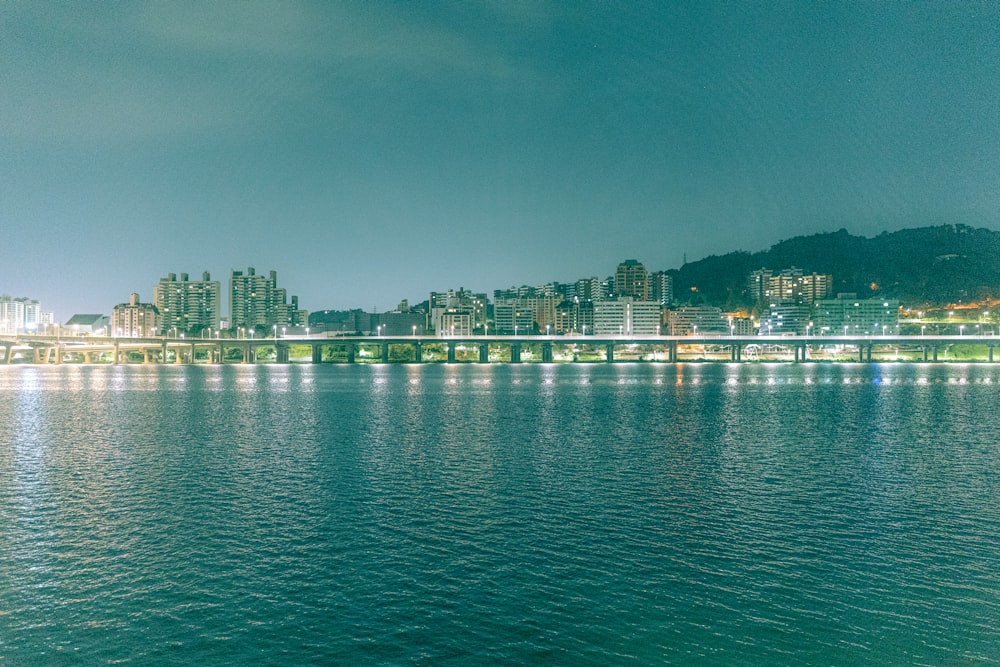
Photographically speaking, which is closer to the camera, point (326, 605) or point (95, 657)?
point (95, 657)

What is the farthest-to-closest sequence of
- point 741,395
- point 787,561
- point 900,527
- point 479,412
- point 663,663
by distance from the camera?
1. point 741,395
2. point 479,412
3. point 900,527
4. point 787,561
5. point 663,663

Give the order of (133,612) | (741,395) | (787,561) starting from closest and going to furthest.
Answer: (133,612), (787,561), (741,395)

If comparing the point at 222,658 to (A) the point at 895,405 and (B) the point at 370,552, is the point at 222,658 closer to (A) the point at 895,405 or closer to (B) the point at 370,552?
(B) the point at 370,552

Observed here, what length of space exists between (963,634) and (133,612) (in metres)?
21.8

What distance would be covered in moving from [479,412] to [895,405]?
159 feet

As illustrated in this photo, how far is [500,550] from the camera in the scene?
22594mm

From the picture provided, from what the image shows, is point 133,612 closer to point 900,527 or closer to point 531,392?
point 900,527

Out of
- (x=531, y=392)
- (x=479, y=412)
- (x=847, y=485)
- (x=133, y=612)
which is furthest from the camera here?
(x=531, y=392)

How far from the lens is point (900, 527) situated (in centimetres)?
2550

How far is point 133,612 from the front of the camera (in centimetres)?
1805

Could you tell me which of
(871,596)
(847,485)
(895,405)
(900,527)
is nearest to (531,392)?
(895,405)

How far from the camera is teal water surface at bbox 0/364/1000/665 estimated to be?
643 inches

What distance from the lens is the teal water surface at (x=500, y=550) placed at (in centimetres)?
1634

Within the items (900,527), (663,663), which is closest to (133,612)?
(663,663)
